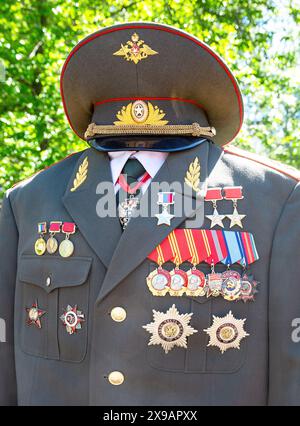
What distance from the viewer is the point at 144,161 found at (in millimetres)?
2039

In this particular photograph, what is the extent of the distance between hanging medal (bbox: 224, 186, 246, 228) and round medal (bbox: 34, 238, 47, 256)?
65 centimetres

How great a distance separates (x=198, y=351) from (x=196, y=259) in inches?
11.5

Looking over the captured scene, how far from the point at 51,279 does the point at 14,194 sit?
1.50ft

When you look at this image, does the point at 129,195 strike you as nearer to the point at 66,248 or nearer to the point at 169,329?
the point at 66,248

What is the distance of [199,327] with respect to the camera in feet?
6.08

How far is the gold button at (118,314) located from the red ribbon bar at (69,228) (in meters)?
0.32

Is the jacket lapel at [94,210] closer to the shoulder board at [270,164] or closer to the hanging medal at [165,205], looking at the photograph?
the hanging medal at [165,205]

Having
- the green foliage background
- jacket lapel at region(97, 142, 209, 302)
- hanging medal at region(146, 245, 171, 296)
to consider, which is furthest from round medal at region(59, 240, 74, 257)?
the green foliage background

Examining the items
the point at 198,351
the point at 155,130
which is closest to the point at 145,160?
the point at 155,130

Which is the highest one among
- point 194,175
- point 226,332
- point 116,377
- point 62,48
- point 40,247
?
point 62,48

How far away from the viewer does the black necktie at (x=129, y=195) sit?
6.53 ft

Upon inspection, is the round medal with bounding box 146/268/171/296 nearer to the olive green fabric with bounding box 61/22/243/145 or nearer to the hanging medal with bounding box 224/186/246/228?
the hanging medal with bounding box 224/186/246/228
